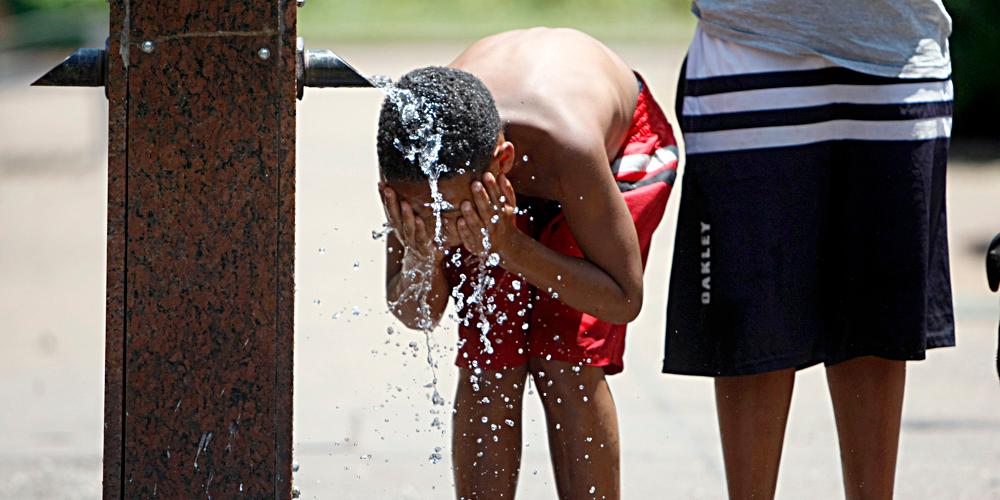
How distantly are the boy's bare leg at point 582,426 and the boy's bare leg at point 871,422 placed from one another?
1.90ft

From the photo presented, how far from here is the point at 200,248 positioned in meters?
2.59

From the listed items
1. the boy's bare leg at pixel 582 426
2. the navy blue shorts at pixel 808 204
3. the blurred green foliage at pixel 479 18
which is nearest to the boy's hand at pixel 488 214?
the boy's bare leg at pixel 582 426

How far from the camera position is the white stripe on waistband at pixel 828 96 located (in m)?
3.12

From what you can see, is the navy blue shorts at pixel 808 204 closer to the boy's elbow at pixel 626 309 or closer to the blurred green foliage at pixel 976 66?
the boy's elbow at pixel 626 309

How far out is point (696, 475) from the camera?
4.33 m

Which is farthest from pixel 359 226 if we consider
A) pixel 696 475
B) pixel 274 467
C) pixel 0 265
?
pixel 274 467

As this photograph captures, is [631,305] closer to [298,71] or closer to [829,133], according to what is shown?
[829,133]

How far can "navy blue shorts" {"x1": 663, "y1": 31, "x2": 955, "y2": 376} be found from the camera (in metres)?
3.14

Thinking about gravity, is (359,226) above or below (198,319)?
below

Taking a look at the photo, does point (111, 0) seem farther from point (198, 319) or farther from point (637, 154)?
point (637, 154)

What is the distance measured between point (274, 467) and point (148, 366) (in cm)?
30

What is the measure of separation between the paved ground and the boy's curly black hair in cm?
70

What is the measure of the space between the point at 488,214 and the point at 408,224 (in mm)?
158

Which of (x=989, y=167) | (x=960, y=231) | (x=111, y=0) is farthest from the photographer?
(x=989, y=167)
